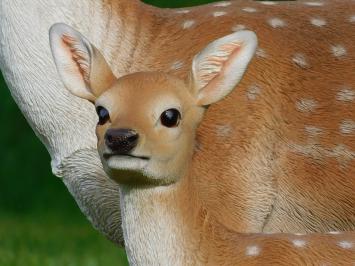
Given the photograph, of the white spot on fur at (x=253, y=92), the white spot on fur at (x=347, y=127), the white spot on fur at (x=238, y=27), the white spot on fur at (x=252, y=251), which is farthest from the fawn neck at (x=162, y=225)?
the white spot on fur at (x=238, y=27)

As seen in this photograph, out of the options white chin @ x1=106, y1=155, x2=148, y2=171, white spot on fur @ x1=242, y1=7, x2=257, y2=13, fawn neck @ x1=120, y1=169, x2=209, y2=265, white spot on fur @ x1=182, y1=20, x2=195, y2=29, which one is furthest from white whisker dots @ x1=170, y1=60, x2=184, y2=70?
white chin @ x1=106, y1=155, x2=148, y2=171

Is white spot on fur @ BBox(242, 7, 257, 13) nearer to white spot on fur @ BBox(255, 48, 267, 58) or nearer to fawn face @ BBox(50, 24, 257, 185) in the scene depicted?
white spot on fur @ BBox(255, 48, 267, 58)

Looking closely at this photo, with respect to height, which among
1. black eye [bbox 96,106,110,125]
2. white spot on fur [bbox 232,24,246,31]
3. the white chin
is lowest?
white spot on fur [bbox 232,24,246,31]

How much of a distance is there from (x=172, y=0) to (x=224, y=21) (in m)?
7.17

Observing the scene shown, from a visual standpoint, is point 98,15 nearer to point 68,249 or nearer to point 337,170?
point 337,170

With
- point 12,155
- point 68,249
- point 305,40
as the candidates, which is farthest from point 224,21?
point 12,155

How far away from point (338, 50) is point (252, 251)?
120 centimetres

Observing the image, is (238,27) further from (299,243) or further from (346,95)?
(299,243)

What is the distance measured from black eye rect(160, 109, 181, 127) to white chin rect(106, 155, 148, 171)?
0.17 meters

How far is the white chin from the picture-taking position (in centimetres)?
496

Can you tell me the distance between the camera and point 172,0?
43.8 feet

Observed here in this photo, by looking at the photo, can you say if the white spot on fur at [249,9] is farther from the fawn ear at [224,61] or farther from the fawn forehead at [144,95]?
the fawn forehead at [144,95]

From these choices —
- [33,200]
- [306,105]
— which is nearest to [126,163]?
[306,105]

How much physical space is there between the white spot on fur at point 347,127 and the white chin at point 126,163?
124 centimetres
